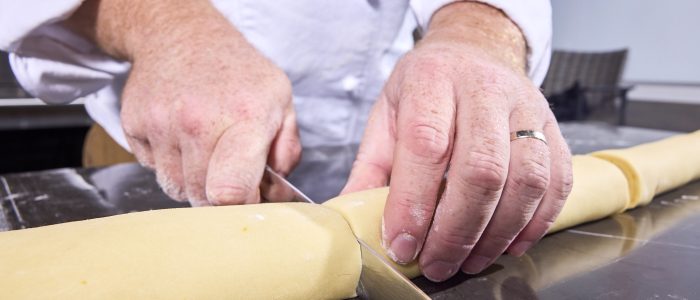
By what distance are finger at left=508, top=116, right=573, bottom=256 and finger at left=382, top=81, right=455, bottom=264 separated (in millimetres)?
117

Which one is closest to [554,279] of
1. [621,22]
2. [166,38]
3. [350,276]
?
[350,276]

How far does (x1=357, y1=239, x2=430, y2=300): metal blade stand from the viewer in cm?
44

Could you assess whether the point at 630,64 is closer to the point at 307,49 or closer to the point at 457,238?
the point at 307,49

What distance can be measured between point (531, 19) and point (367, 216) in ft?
1.58

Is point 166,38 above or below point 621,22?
above

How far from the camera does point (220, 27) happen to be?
746mm

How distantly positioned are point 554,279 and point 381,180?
26 cm

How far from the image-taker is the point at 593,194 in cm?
73

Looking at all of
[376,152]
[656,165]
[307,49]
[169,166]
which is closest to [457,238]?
[376,152]

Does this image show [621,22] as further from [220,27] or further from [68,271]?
[68,271]

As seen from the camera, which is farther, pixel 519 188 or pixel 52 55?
pixel 52 55

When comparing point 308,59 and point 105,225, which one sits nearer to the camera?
point 105,225

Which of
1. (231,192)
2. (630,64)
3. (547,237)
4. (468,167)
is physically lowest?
(630,64)

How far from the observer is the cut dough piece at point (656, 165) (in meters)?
0.82
